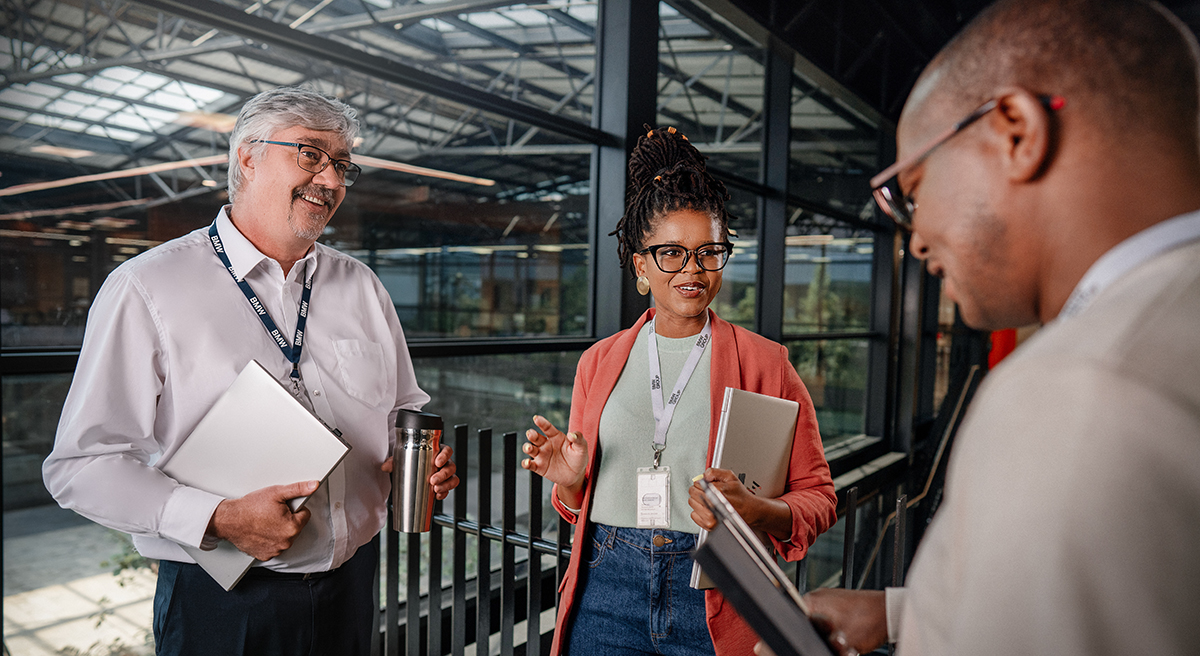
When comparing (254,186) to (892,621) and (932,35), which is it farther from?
(932,35)

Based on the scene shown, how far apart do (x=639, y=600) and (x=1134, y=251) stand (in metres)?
1.25

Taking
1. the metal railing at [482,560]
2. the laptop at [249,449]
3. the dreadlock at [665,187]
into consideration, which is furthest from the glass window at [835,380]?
the laptop at [249,449]

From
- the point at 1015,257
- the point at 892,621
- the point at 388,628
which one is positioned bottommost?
the point at 388,628

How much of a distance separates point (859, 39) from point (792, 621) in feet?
24.5

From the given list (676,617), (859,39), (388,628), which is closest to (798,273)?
(859,39)

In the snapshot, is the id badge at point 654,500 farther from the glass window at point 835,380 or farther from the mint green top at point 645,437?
the glass window at point 835,380

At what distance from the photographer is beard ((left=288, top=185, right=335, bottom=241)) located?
5.57 feet

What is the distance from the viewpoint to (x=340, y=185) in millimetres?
1776

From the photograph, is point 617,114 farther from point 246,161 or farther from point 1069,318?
point 1069,318

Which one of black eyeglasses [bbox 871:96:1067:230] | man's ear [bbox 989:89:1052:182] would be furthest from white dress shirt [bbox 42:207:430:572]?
man's ear [bbox 989:89:1052:182]

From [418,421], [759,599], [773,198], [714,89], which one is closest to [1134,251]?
[759,599]

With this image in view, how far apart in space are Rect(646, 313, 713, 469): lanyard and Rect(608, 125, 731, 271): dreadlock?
0.28 metres

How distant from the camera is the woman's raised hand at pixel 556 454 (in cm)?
161

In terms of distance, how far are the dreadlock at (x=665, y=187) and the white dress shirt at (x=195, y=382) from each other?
768 mm
